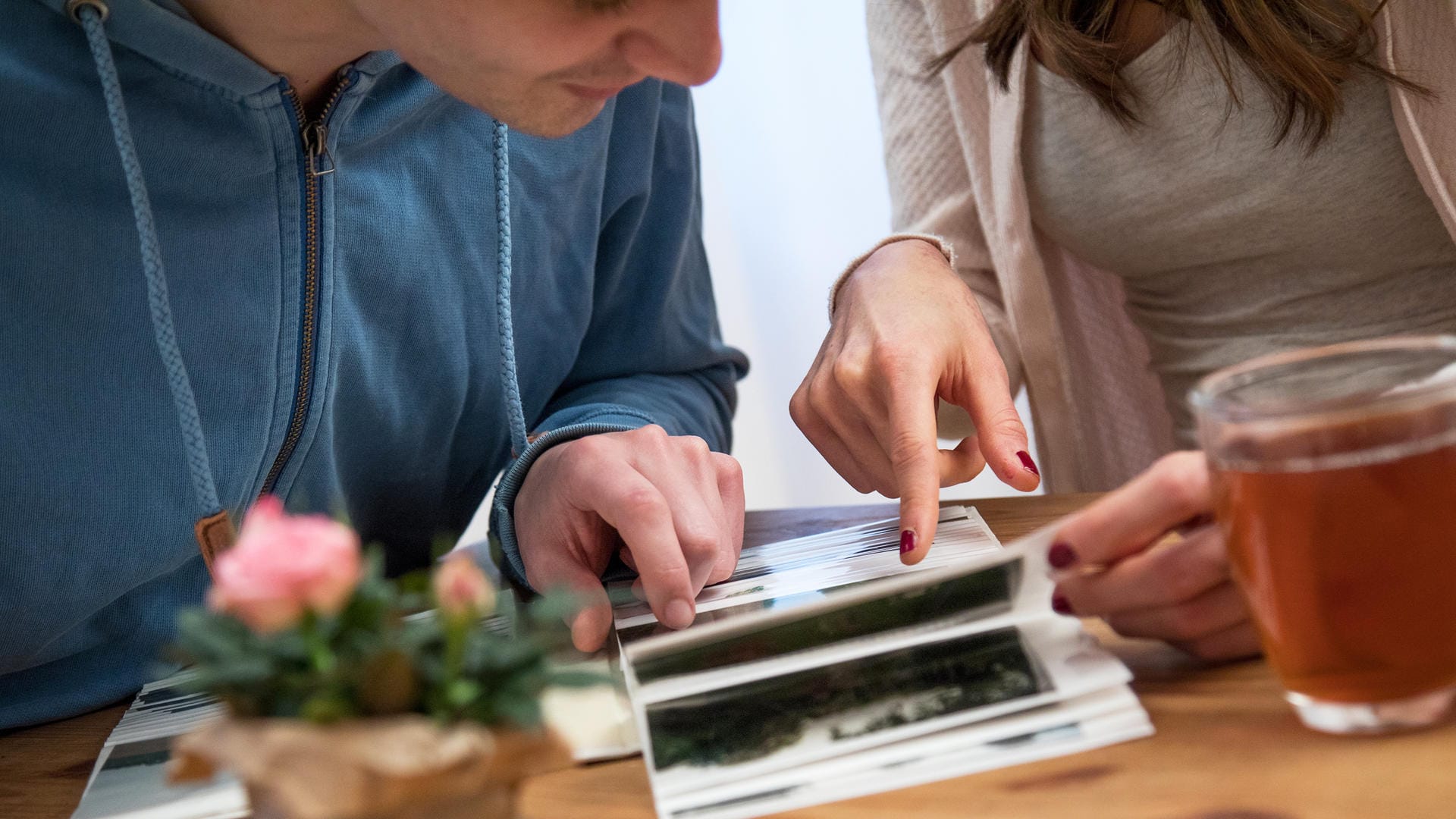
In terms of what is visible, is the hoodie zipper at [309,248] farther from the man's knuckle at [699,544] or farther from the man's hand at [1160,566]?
the man's hand at [1160,566]

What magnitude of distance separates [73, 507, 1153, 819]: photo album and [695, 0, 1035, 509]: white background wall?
150 centimetres

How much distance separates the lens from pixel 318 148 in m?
0.75

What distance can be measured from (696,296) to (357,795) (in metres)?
0.86

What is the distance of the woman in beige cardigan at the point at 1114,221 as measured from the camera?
0.83 meters

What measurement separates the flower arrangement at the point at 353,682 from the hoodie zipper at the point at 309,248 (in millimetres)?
471

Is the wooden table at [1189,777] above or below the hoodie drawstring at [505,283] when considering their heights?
below

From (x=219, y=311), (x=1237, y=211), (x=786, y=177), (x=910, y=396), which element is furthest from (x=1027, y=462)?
(x=786, y=177)

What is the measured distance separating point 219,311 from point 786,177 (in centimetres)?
143

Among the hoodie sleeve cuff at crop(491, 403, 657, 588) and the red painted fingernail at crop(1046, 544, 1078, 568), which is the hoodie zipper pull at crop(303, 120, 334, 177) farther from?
the red painted fingernail at crop(1046, 544, 1078, 568)

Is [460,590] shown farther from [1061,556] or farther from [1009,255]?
[1009,255]

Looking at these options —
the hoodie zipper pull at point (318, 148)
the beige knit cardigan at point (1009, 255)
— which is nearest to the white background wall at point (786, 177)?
the beige knit cardigan at point (1009, 255)

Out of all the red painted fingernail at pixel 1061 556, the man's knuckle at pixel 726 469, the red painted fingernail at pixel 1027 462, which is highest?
the red painted fingernail at pixel 1061 556

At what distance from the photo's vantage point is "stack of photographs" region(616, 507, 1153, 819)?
1.47ft

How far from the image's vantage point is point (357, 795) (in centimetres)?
32
